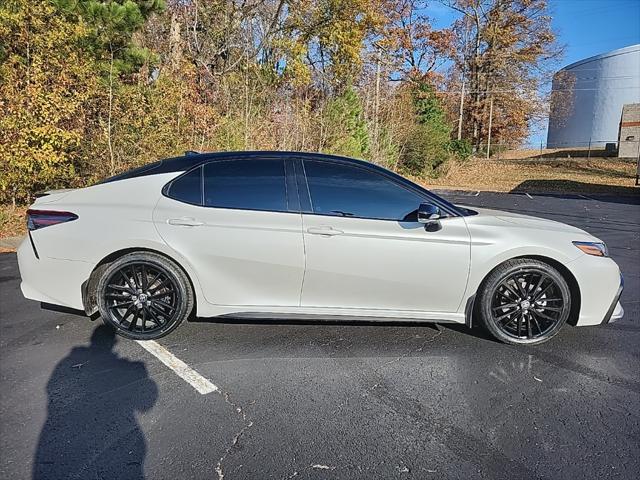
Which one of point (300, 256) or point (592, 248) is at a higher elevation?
Result: point (592, 248)

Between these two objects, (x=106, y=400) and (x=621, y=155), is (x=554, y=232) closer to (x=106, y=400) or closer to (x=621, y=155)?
(x=106, y=400)

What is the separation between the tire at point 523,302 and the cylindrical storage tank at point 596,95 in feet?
133

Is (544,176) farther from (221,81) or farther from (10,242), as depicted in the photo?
(10,242)

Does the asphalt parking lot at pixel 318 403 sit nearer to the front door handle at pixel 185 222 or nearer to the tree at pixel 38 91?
the front door handle at pixel 185 222

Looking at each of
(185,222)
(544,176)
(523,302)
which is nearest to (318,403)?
(185,222)

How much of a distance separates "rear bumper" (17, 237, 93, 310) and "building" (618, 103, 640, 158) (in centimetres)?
3502

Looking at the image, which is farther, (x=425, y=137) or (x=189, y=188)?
(x=425, y=137)

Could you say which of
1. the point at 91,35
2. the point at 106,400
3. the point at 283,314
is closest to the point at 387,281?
the point at 283,314

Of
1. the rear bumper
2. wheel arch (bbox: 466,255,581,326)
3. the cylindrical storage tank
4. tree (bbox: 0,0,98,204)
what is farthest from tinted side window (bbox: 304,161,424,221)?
the cylindrical storage tank

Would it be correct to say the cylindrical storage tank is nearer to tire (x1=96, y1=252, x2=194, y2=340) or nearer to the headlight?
the headlight

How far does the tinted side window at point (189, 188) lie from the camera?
10.9 feet

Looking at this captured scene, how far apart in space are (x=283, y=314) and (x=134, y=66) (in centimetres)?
822

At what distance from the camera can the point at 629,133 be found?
29.2 metres

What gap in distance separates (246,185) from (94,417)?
6.13ft
